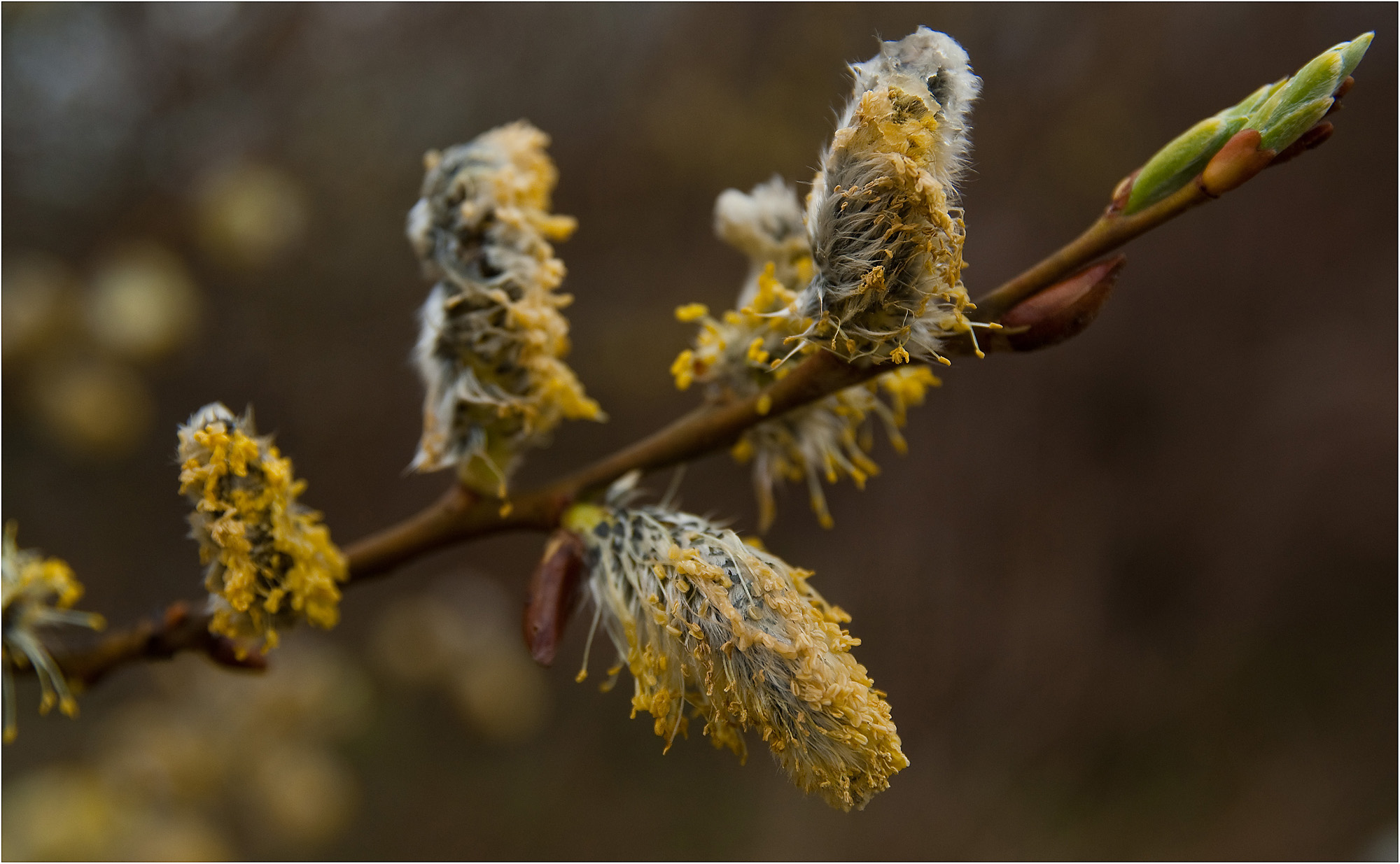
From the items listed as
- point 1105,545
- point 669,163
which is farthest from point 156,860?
point 1105,545

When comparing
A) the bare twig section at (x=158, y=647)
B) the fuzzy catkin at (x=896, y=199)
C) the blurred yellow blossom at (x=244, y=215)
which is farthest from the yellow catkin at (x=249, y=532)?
the blurred yellow blossom at (x=244, y=215)

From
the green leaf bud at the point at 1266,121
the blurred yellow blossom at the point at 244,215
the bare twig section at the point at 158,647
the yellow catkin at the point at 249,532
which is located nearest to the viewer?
the green leaf bud at the point at 1266,121

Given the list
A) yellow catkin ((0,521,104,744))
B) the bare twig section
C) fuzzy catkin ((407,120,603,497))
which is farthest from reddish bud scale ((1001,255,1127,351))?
yellow catkin ((0,521,104,744))

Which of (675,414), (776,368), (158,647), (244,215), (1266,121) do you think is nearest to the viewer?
(1266,121)

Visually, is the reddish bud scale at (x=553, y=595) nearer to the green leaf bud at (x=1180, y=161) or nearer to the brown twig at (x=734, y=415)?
the brown twig at (x=734, y=415)

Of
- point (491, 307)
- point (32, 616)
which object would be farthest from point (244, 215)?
point (491, 307)

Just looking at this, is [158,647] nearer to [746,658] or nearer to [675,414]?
[746,658]
